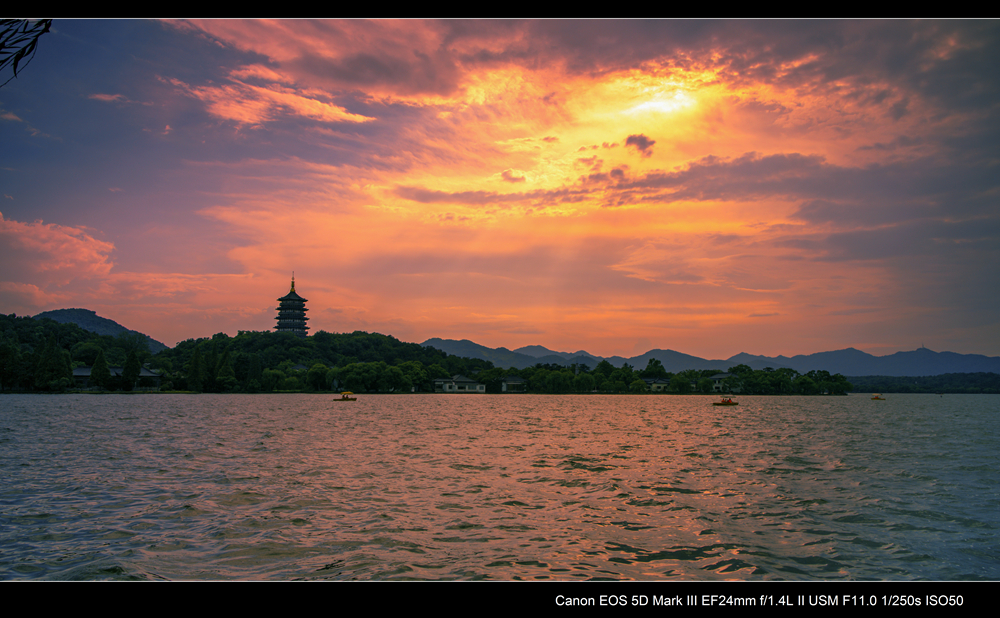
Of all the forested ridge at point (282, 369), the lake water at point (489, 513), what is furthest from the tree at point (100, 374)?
the lake water at point (489, 513)

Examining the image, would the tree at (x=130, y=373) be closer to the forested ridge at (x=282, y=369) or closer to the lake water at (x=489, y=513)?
the forested ridge at (x=282, y=369)

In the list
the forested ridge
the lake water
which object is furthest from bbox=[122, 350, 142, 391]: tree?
the lake water

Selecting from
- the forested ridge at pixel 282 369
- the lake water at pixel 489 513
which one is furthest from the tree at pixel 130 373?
the lake water at pixel 489 513

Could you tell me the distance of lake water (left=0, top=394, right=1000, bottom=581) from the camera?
10.3 metres

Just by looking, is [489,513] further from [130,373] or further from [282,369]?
[282,369]

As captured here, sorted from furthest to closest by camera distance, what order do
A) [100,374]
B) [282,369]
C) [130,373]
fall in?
[282,369] → [130,373] → [100,374]

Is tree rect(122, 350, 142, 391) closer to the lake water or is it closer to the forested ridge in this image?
the forested ridge

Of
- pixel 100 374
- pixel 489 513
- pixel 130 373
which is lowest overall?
pixel 489 513

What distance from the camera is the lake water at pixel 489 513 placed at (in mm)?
10336

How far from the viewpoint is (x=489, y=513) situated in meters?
14.2

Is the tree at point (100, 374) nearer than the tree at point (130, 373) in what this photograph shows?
Yes

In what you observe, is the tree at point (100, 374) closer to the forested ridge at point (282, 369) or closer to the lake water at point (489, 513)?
the forested ridge at point (282, 369)

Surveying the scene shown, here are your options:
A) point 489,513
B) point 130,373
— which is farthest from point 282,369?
point 489,513
